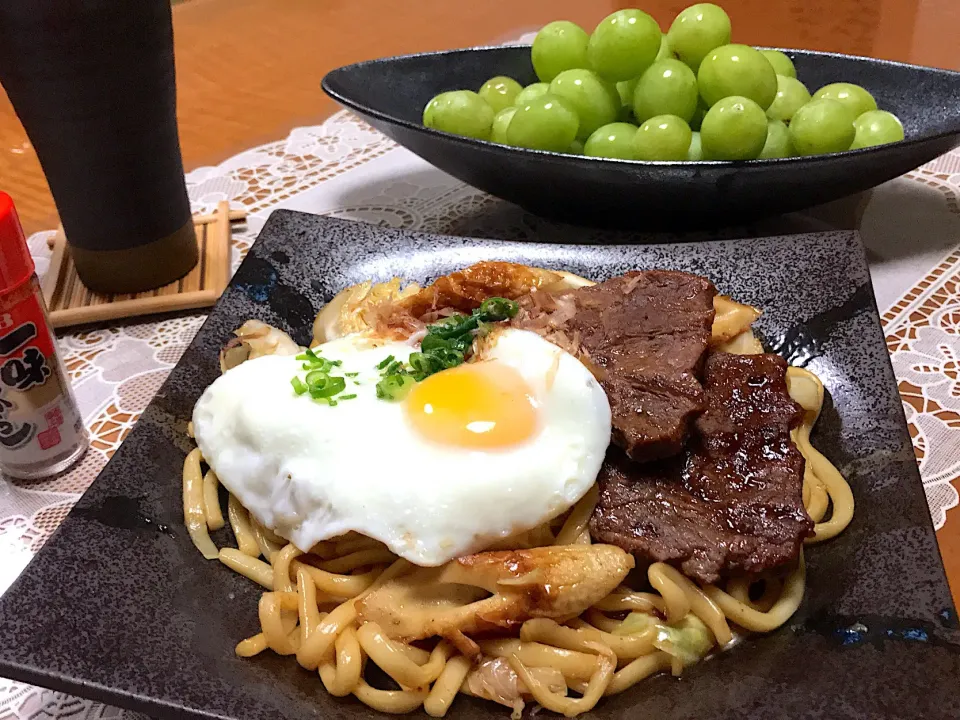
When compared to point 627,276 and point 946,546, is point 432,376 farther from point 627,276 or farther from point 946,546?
point 946,546

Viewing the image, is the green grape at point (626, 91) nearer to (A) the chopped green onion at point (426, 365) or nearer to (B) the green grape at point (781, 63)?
(B) the green grape at point (781, 63)

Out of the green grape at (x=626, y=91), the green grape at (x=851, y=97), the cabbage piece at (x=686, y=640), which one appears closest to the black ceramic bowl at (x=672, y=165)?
the green grape at (x=851, y=97)

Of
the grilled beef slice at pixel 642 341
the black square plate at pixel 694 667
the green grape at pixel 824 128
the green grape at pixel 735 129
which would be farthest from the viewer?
the green grape at pixel 824 128

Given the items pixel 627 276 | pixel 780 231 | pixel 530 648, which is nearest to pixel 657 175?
pixel 627 276

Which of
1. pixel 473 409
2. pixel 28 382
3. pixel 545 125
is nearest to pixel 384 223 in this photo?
pixel 545 125

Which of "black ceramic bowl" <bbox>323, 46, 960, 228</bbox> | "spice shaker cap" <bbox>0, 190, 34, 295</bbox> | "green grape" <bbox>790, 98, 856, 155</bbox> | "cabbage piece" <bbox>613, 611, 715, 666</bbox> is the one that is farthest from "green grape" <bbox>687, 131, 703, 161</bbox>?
"spice shaker cap" <bbox>0, 190, 34, 295</bbox>

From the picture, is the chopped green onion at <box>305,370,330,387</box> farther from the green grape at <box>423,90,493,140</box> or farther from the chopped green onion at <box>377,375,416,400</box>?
the green grape at <box>423,90,493,140</box>
